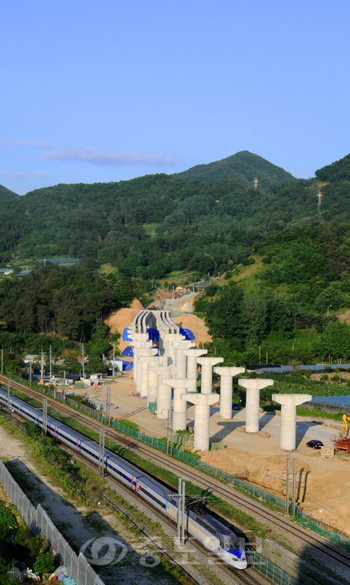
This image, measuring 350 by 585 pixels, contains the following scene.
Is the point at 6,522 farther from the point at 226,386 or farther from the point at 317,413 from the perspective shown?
the point at 317,413

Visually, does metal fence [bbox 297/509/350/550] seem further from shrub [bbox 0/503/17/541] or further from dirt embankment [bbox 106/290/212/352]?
dirt embankment [bbox 106/290/212/352]

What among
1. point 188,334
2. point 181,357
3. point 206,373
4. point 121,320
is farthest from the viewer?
point 121,320

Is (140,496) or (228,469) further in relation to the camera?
(228,469)

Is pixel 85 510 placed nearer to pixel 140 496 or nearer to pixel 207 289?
pixel 140 496

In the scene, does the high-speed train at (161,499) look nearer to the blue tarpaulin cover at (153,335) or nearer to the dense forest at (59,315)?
the dense forest at (59,315)

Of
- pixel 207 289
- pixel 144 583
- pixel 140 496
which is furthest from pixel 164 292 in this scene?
pixel 144 583

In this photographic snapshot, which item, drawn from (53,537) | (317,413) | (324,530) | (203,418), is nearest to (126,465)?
(203,418)
